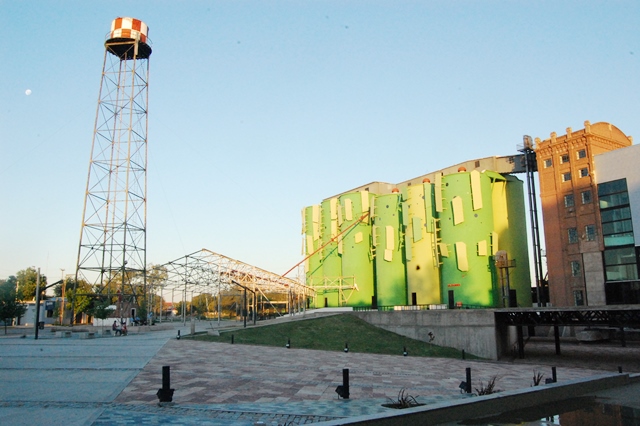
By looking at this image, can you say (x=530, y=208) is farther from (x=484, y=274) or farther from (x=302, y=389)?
(x=302, y=389)

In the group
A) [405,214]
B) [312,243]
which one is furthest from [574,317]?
[312,243]

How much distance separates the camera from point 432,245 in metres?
61.0

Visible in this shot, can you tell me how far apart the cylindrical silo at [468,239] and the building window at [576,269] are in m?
8.94

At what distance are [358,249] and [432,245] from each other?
12.7m

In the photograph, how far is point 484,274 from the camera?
56344mm

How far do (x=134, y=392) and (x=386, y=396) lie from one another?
8.88 metres

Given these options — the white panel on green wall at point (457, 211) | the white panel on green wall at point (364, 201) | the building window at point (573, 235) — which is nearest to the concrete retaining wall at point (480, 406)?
the white panel on green wall at point (457, 211)

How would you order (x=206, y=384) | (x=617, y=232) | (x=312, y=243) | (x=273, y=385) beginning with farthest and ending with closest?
(x=312, y=243) → (x=617, y=232) → (x=273, y=385) → (x=206, y=384)

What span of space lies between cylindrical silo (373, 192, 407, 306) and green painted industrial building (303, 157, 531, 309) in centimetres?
13

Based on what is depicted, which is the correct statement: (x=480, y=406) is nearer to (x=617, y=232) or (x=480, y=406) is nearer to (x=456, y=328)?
(x=456, y=328)

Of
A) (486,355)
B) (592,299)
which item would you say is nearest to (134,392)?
(486,355)

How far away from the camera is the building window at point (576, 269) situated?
2182 inches

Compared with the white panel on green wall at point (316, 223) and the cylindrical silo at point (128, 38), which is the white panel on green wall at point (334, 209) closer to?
the white panel on green wall at point (316, 223)

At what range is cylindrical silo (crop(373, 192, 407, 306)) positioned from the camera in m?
65.3
